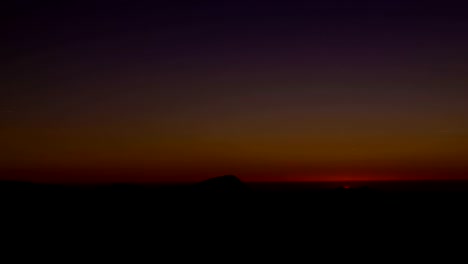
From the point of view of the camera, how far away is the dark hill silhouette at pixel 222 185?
39600mm

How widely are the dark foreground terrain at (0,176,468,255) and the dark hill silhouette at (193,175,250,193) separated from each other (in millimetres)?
5909

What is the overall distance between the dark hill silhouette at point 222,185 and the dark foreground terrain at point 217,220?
591cm

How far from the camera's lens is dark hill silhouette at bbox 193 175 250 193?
3960 centimetres

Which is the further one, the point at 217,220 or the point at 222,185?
the point at 222,185

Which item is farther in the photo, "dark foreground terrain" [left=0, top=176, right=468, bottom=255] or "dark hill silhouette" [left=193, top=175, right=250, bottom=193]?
"dark hill silhouette" [left=193, top=175, right=250, bottom=193]

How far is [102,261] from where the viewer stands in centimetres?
Result: 1634

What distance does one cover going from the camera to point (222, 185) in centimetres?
4197

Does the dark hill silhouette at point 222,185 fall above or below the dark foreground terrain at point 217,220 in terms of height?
above

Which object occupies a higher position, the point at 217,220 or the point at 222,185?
the point at 222,185

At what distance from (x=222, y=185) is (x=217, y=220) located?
17.7 m

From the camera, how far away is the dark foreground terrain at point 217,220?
20.1 metres

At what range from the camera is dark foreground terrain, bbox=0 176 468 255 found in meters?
20.1

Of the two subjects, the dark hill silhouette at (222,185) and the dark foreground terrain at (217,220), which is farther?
the dark hill silhouette at (222,185)

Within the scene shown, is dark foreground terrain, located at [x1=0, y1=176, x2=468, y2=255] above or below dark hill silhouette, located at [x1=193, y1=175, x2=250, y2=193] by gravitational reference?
A: below
